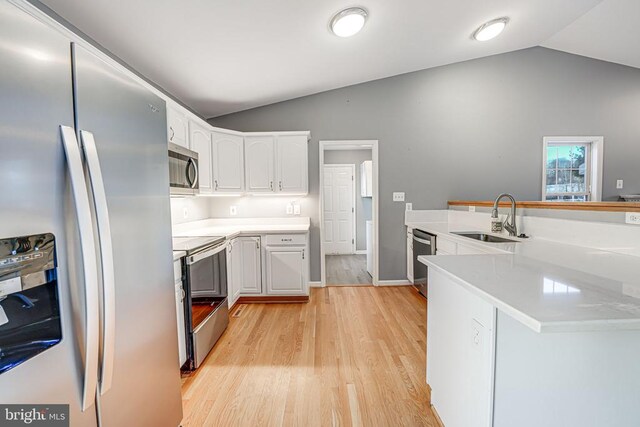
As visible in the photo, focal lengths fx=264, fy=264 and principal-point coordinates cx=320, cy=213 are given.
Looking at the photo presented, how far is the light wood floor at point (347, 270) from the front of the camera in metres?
4.04

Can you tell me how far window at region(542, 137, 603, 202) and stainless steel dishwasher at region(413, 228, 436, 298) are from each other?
2206 millimetres

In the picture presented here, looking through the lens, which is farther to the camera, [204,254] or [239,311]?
[239,311]

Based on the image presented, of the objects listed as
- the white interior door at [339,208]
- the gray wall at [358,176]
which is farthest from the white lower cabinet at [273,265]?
the gray wall at [358,176]

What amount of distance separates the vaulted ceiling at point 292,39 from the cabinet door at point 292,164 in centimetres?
64

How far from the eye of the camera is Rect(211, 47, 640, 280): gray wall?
370 cm

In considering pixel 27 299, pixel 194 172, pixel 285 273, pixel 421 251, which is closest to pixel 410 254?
pixel 421 251

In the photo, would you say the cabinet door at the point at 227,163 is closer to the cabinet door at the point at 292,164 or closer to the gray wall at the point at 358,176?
the cabinet door at the point at 292,164

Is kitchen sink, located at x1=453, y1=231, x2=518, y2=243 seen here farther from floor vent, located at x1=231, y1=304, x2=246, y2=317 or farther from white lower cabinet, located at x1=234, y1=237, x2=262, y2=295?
floor vent, located at x1=231, y1=304, x2=246, y2=317

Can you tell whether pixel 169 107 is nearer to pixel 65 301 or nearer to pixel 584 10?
pixel 65 301

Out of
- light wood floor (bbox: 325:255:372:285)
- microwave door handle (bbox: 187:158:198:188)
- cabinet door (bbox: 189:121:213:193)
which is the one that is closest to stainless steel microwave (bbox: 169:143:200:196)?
microwave door handle (bbox: 187:158:198:188)

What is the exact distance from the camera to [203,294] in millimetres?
2189

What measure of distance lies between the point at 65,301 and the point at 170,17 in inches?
75.4

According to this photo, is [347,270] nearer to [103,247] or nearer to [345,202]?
[345,202]

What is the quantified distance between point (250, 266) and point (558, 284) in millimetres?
2789
